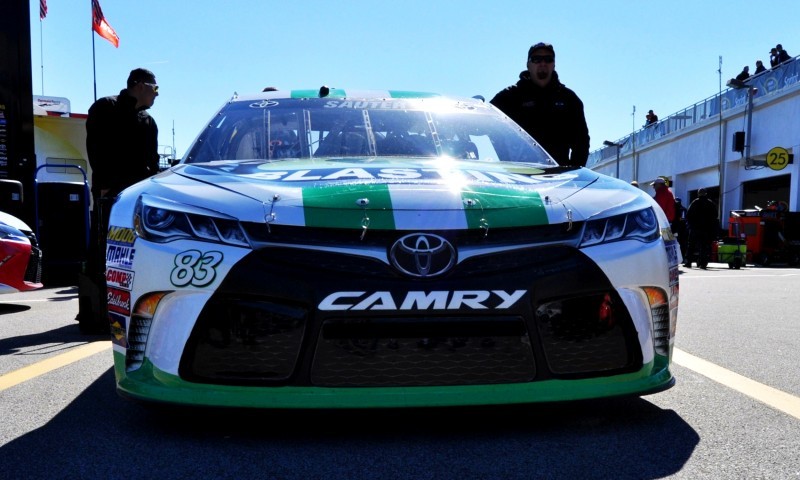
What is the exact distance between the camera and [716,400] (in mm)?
3346

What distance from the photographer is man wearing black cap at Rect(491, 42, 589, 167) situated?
5.88m

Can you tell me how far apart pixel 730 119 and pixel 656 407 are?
29.2 meters

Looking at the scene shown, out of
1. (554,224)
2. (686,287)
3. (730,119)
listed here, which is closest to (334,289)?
(554,224)

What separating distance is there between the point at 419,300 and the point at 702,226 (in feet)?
48.5

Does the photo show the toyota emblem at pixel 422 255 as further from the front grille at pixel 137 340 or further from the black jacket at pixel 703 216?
the black jacket at pixel 703 216

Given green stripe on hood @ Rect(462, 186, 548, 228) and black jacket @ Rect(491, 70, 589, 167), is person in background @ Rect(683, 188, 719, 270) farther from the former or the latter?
green stripe on hood @ Rect(462, 186, 548, 228)

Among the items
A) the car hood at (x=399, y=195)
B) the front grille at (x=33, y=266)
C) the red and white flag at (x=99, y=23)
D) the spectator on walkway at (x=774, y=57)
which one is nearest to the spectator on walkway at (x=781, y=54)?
the spectator on walkway at (x=774, y=57)

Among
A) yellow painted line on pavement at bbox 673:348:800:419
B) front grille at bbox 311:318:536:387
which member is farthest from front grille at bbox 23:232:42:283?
front grille at bbox 311:318:536:387

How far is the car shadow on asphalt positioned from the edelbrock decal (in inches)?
16.6

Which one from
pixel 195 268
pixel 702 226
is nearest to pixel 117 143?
pixel 195 268

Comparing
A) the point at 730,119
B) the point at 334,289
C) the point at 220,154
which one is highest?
the point at 730,119

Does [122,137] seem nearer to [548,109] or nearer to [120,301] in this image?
[548,109]

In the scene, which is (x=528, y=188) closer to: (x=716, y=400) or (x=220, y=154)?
(x=716, y=400)

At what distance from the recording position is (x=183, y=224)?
9.03ft
